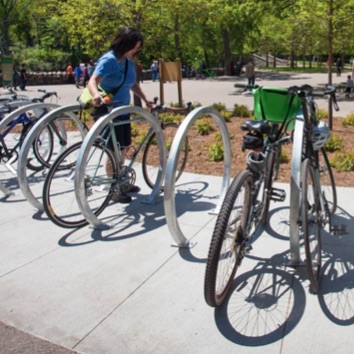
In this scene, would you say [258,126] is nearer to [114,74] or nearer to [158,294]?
[158,294]

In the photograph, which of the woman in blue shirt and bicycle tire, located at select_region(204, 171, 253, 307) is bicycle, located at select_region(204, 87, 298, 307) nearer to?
bicycle tire, located at select_region(204, 171, 253, 307)

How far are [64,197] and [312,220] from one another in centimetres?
310

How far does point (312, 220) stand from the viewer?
3127mm

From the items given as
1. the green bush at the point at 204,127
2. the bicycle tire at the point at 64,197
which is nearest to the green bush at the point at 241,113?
the green bush at the point at 204,127

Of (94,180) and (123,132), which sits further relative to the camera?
(123,132)

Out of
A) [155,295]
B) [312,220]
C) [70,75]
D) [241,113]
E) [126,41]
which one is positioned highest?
[126,41]

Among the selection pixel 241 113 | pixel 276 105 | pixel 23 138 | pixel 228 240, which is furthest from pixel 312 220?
pixel 241 113

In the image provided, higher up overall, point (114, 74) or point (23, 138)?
point (114, 74)

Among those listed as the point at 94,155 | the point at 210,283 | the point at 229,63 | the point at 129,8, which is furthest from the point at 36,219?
the point at 229,63

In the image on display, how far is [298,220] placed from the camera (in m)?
2.88

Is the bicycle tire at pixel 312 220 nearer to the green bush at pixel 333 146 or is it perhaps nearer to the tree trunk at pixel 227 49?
the green bush at pixel 333 146

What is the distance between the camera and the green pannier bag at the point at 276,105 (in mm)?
3423

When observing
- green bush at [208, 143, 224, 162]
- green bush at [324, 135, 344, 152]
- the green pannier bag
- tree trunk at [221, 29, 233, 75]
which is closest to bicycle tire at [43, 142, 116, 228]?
the green pannier bag

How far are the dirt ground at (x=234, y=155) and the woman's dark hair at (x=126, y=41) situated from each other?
2.17 meters
